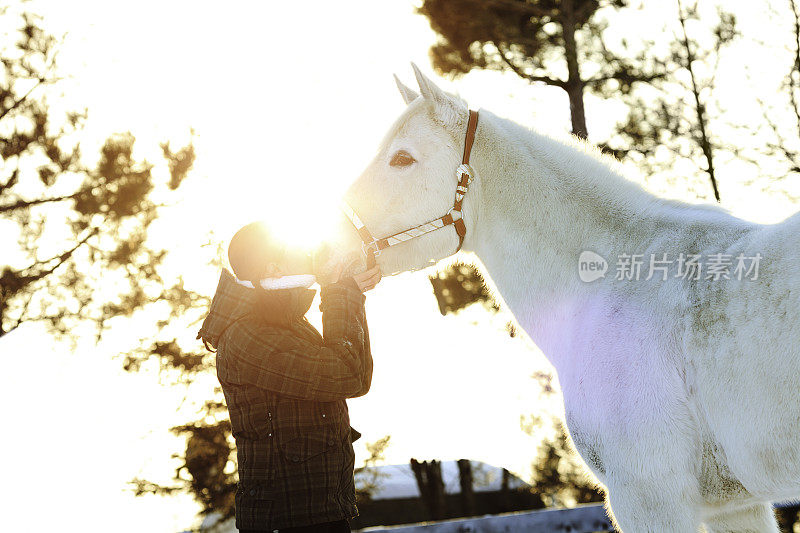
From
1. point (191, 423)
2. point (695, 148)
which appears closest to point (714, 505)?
point (191, 423)

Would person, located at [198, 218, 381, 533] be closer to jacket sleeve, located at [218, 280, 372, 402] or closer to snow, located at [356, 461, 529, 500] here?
jacket sleeve, located at [218, 280, 372, 402]

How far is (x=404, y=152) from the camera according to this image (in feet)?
9.38

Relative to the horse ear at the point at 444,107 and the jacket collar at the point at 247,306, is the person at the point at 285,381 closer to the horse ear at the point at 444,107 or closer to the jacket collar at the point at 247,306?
the jacket collar at the point at 247,306

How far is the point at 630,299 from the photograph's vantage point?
2.47 metres

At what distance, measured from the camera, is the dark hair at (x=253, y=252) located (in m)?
2.58

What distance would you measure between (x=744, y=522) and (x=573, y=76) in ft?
23.9

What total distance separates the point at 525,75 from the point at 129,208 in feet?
18.5

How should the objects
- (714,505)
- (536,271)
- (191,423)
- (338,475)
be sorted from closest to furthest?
(714,505), (338,475), (536,271), (191,423)

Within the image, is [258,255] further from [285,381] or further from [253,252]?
[285,381]

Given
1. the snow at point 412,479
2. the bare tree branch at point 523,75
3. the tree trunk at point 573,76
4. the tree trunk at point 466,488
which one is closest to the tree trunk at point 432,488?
the snow at point 412,479

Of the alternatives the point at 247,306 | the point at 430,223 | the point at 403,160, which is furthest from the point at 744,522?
the point at 247,306

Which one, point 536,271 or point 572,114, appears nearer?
point 536,271

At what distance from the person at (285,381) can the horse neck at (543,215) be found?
68cm

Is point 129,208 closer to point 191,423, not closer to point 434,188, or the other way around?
point 191,423
